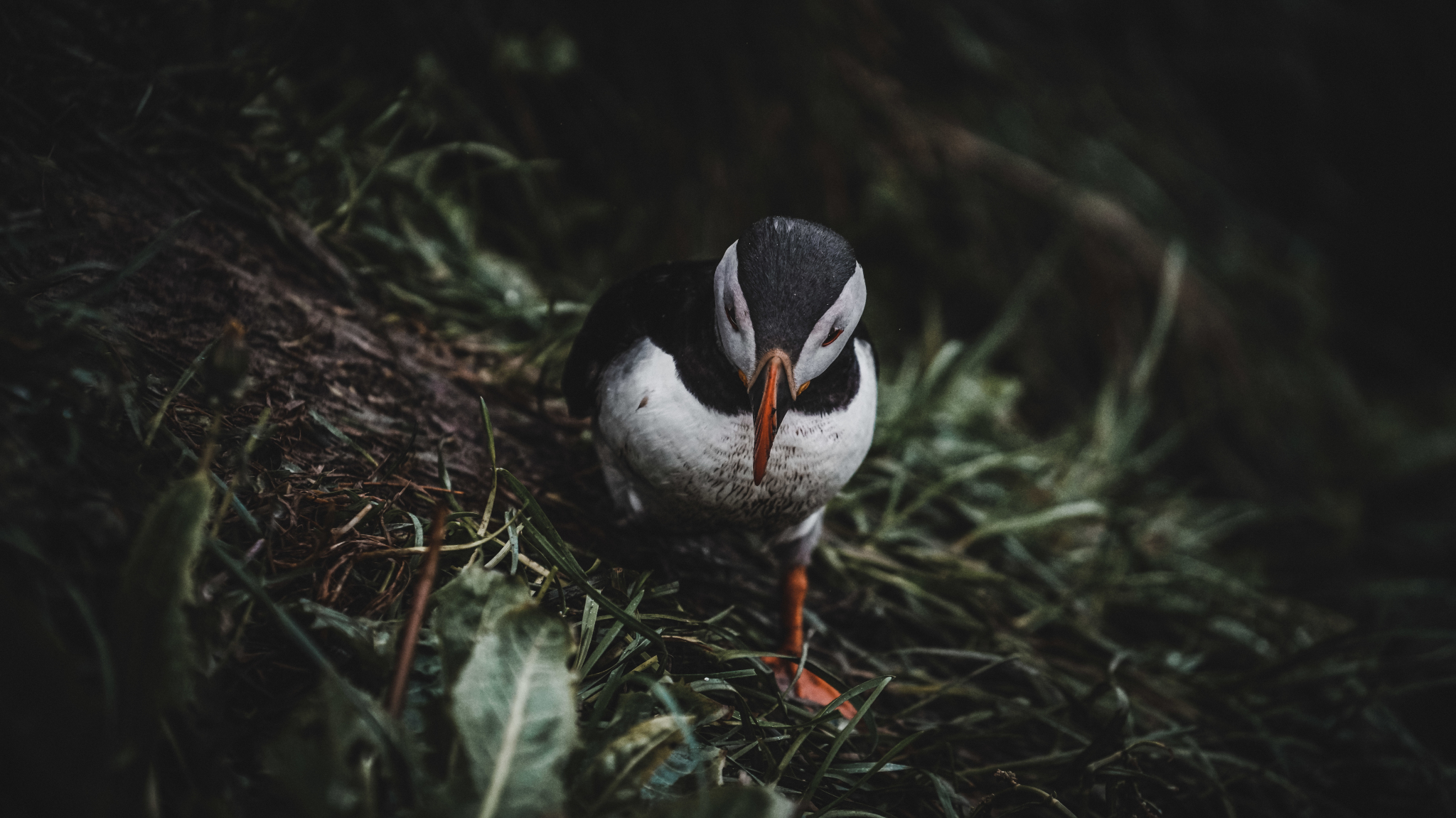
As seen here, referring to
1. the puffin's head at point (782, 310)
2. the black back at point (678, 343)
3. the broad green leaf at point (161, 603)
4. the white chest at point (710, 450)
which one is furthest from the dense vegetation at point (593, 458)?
the puffin's head at point (782, 310)

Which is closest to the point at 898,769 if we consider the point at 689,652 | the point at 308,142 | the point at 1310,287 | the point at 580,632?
the point at 689,652

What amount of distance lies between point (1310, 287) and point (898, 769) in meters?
4.38

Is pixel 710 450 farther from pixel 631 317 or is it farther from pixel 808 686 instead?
pixel 808 686

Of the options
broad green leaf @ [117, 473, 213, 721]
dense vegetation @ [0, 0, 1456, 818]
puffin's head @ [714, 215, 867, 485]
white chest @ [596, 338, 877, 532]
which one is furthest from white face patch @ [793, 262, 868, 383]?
broad green leaf @ [117, 473, 213, 721]

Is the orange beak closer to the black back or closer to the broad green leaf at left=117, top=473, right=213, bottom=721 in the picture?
the black back

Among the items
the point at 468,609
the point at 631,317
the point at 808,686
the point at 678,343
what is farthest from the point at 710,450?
the point at 808,686

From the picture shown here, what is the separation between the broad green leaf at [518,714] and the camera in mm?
Result: 1004

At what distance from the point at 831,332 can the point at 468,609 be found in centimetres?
78

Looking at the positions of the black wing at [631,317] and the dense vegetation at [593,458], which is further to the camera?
the black wing at [631,317]

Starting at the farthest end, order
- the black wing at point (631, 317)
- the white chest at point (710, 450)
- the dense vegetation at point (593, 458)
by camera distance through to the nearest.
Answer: the black wing at point (631, 317), the white chest at point (710, 450), the dense vegetation at point (593, 458)

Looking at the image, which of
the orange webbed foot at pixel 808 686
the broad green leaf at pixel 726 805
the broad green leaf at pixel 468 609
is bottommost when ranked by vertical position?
the orange webbed foot at pixel 808 686

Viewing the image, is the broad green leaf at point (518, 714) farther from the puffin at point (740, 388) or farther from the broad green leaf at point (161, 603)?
the puffin at point (740, 388)

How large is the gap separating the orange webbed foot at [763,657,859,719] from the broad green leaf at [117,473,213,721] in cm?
116

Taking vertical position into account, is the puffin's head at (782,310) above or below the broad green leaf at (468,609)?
above
